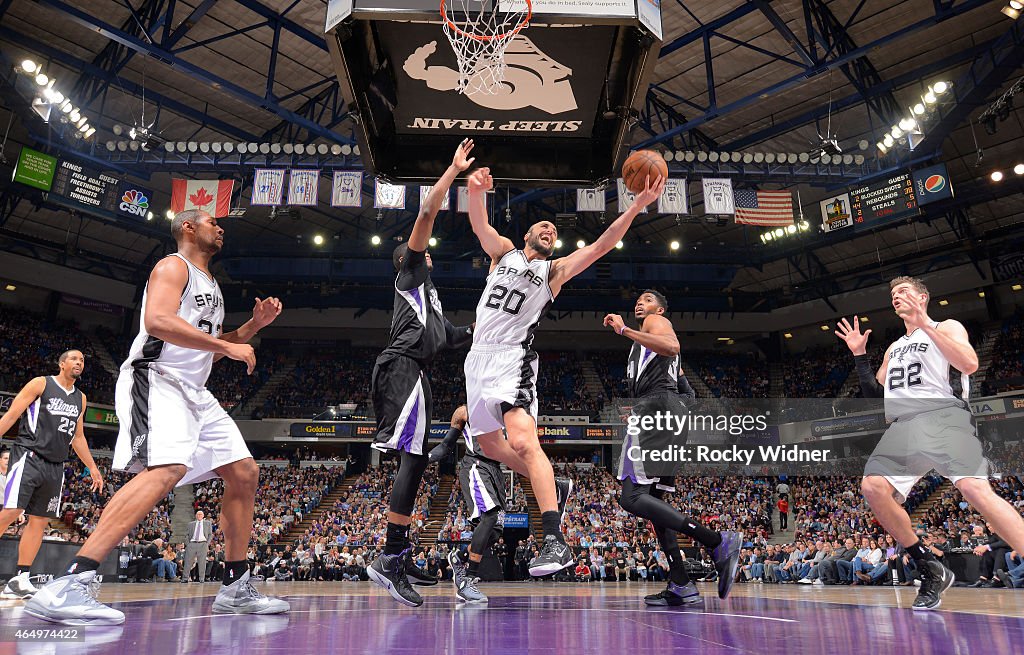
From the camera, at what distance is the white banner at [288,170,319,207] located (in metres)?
16.0

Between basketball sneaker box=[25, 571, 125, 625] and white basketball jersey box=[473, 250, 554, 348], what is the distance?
90.9 inches

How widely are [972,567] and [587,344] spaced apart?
904 inches

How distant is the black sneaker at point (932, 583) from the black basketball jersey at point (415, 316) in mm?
3457

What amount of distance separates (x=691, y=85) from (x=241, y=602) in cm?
1628

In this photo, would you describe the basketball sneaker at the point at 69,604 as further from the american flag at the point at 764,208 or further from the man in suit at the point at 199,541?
the american flag at the point at 764,208

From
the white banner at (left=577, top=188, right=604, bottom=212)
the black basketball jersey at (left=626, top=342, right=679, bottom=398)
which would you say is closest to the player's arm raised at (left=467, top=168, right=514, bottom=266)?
the black basketball jersey at (left=626, top=342, right=679, bottom=398)

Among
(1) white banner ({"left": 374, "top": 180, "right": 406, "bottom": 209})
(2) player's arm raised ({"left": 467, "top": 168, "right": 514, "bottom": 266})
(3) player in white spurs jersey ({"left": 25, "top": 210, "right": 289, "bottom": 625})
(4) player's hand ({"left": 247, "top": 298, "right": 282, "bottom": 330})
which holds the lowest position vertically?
(3) player in white spurs jersey ({"left": 25, "top": 210, "right": 289, "bottom": 625})

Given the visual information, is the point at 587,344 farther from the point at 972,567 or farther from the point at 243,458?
the point at 243,458

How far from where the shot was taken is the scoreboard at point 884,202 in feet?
53.8

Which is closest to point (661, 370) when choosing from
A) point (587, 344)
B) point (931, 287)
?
point (931, 287)

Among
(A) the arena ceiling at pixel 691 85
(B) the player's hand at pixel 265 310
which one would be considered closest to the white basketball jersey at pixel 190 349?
(B) the player's hand at pixel 265 310

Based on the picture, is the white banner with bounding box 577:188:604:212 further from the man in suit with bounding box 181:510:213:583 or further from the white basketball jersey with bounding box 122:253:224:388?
the white basketball jersey with bounding box 122:253:224:388

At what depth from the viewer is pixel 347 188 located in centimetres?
1600

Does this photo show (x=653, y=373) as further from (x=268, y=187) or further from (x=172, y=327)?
(x=268, y=187)
